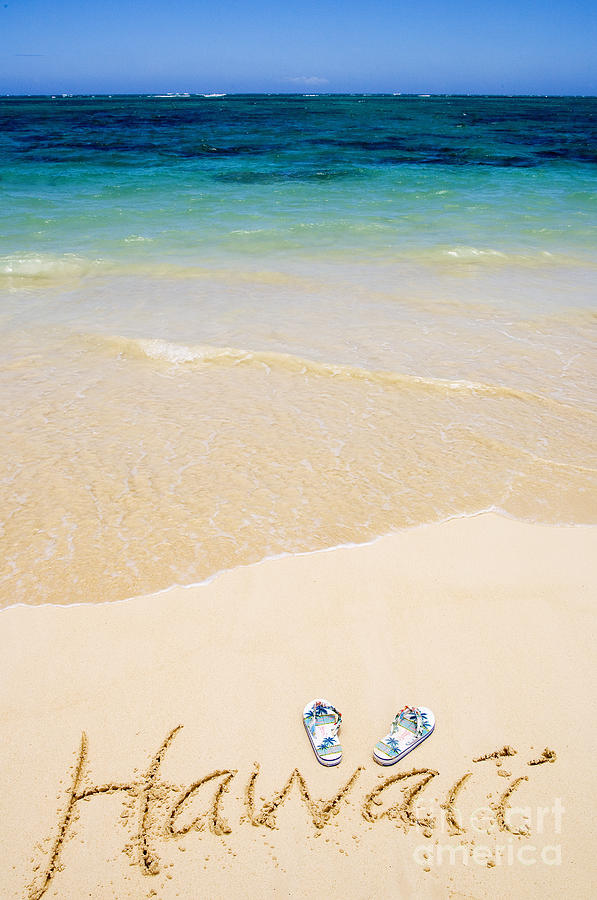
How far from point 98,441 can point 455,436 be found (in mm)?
3139

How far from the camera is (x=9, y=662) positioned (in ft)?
9.83

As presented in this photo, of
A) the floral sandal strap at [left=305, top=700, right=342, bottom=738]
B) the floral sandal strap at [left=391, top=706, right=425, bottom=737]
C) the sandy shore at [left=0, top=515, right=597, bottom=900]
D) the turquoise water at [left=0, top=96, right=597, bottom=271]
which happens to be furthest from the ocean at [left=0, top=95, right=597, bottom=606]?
the floral sandal strap at [left=391, top=706, right=425, bottom=737]

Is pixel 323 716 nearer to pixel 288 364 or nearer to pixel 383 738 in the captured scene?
pixel 383 738

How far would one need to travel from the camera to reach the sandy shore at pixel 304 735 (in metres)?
2.23

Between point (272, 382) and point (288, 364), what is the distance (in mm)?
444

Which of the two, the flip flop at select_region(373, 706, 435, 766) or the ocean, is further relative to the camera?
the ocean

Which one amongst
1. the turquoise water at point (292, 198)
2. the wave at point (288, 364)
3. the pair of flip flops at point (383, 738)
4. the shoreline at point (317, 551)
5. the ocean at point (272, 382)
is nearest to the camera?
the pair of flip flops at point (383, 738)

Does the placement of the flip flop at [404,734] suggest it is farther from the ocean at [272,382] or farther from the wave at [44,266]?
the wave at [44,266]

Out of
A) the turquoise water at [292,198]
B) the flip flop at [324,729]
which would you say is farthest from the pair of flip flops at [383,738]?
the turquoise water at [292,198]

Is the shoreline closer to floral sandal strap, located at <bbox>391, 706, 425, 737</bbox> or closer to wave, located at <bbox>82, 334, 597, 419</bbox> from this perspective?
floral sandal strap, located at <bbox>391, 706, 425, 737</bbox>

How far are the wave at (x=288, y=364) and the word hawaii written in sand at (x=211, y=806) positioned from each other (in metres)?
3.80

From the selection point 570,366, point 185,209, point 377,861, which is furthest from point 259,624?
point 185,209

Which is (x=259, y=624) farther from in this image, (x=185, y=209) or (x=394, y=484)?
(x=185, y=209)

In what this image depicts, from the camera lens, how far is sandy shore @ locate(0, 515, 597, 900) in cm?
223
